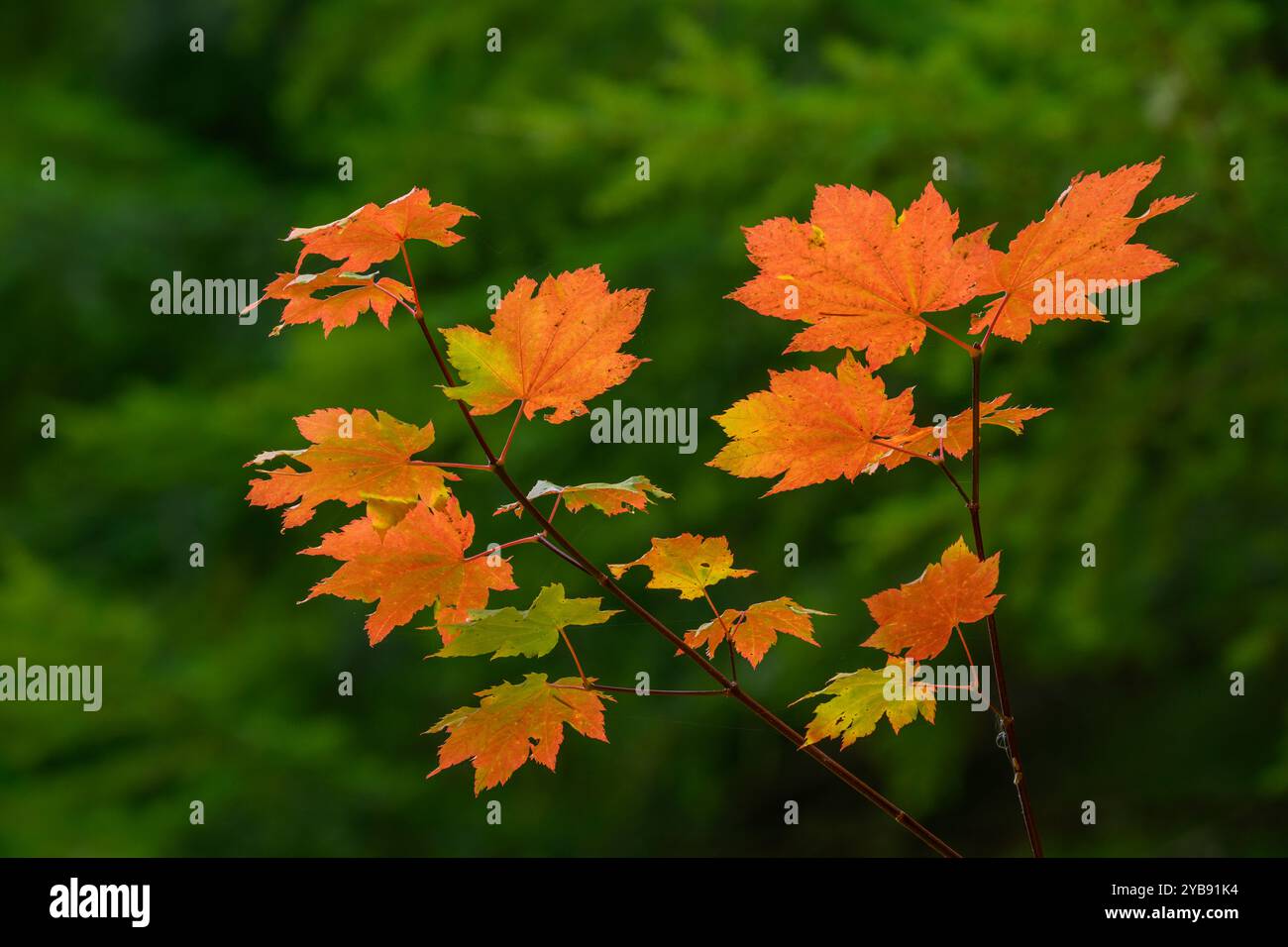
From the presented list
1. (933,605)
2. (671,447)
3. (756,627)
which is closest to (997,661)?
(933,605)

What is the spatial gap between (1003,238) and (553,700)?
1634 mm

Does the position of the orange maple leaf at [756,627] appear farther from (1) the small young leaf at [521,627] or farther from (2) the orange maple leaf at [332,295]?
(2) the orange maple leaf at [332,295]

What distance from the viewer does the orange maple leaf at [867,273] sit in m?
0.59

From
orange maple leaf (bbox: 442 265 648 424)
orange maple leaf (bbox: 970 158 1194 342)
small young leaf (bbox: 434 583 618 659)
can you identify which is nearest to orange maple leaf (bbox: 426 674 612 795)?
small young leaf (bbox: 434 583 618 659)

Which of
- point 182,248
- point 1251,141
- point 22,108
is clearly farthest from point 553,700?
point 22,108

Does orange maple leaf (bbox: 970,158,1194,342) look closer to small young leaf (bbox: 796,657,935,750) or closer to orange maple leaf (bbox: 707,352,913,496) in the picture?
orange maple leaf (bbox: 707,352,913,496)

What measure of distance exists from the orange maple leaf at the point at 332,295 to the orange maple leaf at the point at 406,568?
11cm

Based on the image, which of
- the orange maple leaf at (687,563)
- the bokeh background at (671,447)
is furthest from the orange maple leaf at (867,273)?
the bokeh background at (671,447)

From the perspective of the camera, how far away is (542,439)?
2.73 m

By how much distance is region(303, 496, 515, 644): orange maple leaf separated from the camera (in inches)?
23.0

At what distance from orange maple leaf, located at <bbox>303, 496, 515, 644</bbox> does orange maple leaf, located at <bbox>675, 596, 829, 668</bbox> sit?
0.13 m

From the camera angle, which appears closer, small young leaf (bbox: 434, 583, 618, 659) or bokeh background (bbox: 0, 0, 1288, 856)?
small young leaf (bbox: 434, 583, 618, 659)

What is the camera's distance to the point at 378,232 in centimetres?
63

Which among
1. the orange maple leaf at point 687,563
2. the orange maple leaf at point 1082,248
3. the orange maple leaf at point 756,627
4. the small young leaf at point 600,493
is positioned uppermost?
the orange maple leaf at point 1082,248
